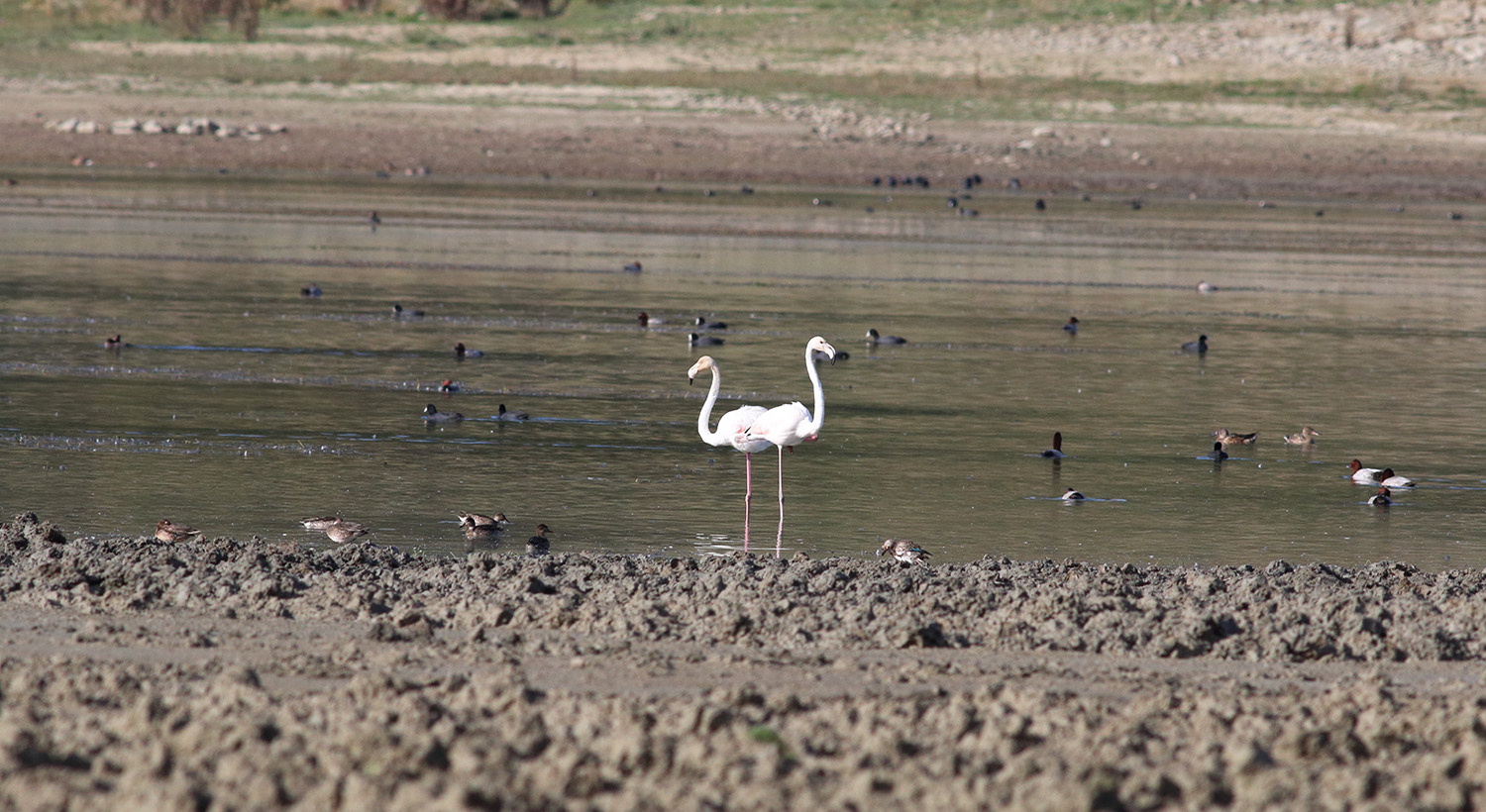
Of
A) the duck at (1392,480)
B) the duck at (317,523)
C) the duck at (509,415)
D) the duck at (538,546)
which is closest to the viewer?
the duck at (538,546)

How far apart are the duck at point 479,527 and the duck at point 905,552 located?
2.33m

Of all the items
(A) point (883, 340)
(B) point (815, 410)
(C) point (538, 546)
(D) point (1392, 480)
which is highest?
(A) point (883, 340)

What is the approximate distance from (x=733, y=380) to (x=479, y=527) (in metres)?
7.10

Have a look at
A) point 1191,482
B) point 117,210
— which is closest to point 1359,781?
point 1191,482

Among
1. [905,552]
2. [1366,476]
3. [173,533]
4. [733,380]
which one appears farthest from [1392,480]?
[173,533]

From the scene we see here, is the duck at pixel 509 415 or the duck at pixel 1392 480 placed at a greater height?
the duck at pixel 509 415

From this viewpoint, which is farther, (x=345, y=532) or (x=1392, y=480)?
(x=1392, y=480)

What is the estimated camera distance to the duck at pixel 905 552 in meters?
9.89

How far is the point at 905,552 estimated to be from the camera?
32.7ft

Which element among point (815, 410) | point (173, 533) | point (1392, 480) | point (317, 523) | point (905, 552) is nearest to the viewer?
point (173, 533)

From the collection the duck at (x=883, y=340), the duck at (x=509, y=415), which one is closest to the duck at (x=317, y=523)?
the duck at (x=509, y=415)

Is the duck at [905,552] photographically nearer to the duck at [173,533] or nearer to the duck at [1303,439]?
the duck at [173,533]

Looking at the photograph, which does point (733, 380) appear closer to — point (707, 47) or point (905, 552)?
point (905, 552)

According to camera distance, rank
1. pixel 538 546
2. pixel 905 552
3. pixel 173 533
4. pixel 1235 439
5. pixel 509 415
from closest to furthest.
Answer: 1. pixel 173 533
2. pixel 905 552
3. pixel 538 546
4. pixel 1235 439
5. pixel 509 415
